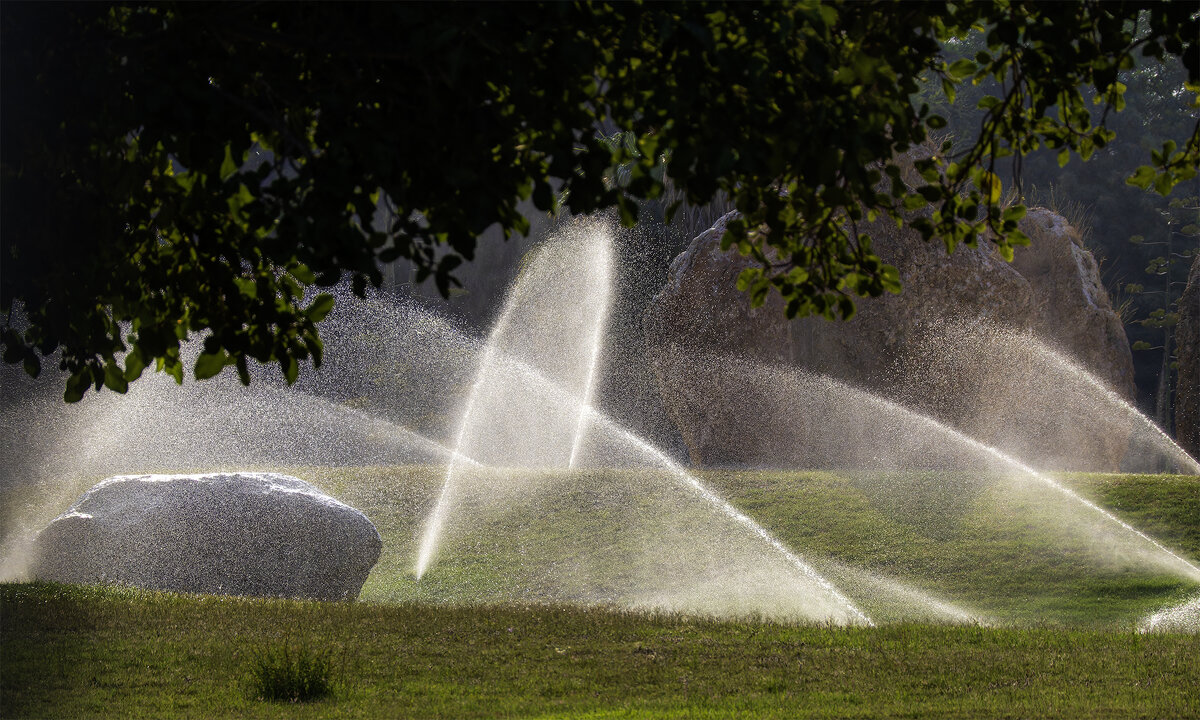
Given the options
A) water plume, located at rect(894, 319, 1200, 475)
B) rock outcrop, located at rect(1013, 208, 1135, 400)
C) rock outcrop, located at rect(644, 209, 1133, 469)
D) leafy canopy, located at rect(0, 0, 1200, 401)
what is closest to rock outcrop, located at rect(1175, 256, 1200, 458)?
water plume, located at rect(894, 319, 1200, 475)

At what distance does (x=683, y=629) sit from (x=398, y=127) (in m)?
5.57

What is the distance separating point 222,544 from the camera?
36.7 ft

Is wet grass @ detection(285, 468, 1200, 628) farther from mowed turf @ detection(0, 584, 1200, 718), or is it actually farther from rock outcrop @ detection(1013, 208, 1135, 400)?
rock outcrop @ detection(1013, 208, 1135, 400)

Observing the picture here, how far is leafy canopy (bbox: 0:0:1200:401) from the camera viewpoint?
3.29m

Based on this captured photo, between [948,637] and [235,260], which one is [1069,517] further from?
[235,260]

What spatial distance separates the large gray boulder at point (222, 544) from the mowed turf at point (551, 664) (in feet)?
6.68

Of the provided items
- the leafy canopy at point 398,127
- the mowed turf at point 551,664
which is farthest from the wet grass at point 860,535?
the leafy canopy at point 398,127

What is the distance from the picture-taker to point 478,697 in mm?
6398

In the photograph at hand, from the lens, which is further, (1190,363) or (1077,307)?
(1077,307)

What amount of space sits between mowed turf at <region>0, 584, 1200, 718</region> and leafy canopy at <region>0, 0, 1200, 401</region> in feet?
8.86

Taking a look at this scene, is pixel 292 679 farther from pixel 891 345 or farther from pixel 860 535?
pixel 891 345

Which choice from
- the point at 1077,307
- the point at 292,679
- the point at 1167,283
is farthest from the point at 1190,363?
the point at 1167,283

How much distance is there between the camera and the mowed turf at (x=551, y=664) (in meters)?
6.16

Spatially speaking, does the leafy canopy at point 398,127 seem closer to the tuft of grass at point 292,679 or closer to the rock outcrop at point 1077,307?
the tuft of grass at point 292,679
